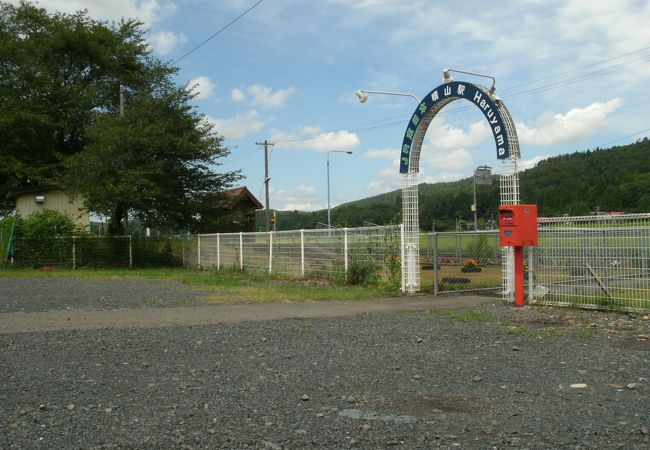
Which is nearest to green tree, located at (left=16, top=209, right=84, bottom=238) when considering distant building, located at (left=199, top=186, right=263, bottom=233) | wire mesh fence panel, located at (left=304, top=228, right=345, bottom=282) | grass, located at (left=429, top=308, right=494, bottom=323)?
distant building, located at (left=199, top=186, right=263, bottom=233)

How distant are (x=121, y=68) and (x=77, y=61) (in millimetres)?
2787

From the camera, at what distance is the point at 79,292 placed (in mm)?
16062

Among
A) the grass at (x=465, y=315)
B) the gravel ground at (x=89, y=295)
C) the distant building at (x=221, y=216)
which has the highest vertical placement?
the distant building at (x=221, y=216)

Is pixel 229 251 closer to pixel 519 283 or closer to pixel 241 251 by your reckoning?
pixel 241 251

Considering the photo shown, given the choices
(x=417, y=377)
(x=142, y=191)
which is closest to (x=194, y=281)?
(x=142, y=191)

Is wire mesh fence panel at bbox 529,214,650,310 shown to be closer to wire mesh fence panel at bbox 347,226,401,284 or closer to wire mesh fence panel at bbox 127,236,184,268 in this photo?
wire mesh fence panel at bbox 347,226,401,284

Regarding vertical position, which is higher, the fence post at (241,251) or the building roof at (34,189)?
the building roof at (34,189)

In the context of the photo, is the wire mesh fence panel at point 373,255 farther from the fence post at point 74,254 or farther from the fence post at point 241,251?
the fence post at point 74,254

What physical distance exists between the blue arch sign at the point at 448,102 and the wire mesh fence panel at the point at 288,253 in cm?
553

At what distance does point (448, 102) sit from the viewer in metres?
15.3

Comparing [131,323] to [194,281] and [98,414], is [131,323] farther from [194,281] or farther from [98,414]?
[194,281]

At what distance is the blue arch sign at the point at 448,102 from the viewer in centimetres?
1341

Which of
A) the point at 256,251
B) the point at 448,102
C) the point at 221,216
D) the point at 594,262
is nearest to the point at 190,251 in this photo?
the point at 221,216

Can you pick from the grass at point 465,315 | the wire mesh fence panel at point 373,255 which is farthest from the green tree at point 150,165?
the grass at point 465,315
